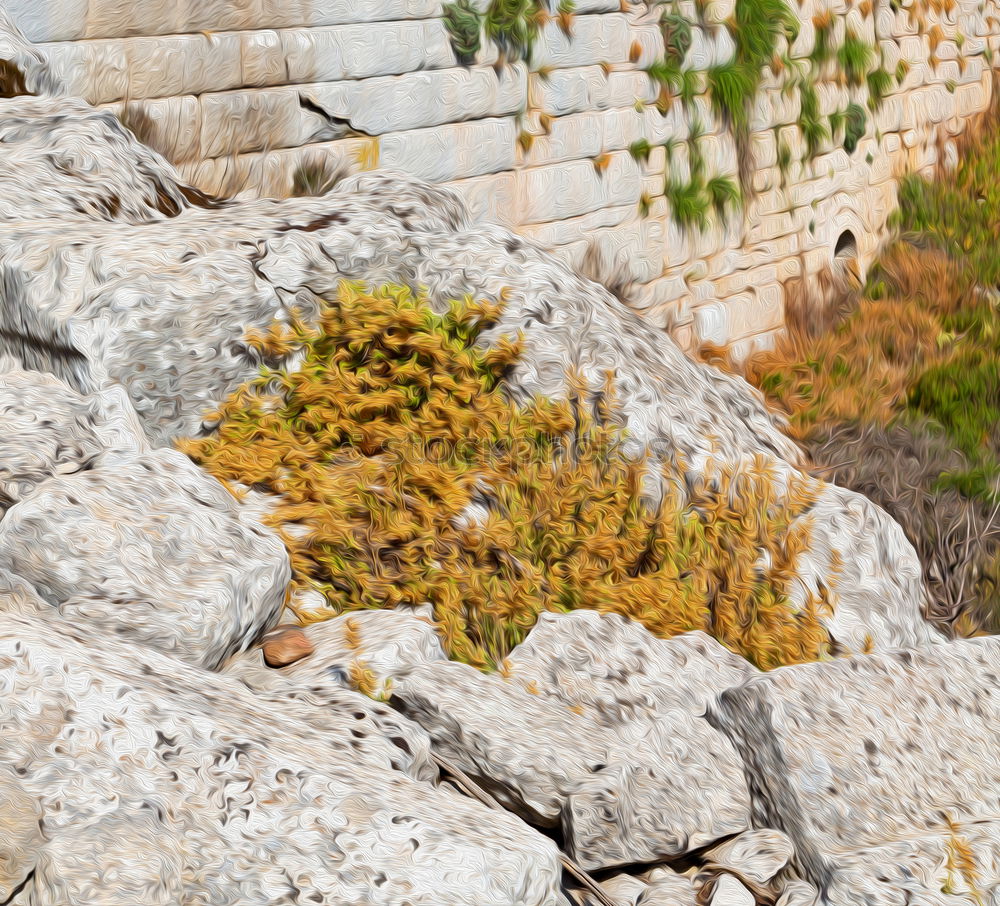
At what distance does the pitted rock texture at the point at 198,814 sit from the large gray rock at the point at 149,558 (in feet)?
0.76

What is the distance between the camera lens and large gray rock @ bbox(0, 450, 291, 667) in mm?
2020

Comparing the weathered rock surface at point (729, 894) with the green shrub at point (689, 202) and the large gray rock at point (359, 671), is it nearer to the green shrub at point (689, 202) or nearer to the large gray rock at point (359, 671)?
the large gray rock at point (359, 671)

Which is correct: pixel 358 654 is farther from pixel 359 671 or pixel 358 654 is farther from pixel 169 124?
pixel 169 124

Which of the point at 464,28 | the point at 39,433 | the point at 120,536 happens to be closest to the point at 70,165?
the point at 39,433

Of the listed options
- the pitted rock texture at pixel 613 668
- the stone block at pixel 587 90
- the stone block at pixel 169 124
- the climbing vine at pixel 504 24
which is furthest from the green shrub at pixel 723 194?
the pitted rock texture at pixel 613 668

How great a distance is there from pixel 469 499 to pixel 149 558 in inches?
40.1

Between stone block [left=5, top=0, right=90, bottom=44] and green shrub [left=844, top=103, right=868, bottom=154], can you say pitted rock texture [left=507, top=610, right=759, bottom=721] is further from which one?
green shrub [left=844, top=103, right=868, bottom=154]

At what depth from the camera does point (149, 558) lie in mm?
2098

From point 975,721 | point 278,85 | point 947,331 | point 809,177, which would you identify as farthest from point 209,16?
point 947,331

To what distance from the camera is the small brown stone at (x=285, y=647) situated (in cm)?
227

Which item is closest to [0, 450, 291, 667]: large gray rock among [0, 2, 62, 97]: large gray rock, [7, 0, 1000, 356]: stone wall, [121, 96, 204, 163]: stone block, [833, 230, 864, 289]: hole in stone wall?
[0, 2, 62, 97]: large gray rock

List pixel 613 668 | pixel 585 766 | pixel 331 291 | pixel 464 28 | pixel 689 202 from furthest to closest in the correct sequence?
pixel 689 202, pixel 464 28, pixel 331 291, pixel 613 668, pixel 585 766

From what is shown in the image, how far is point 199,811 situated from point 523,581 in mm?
1365

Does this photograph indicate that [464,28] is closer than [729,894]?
No
